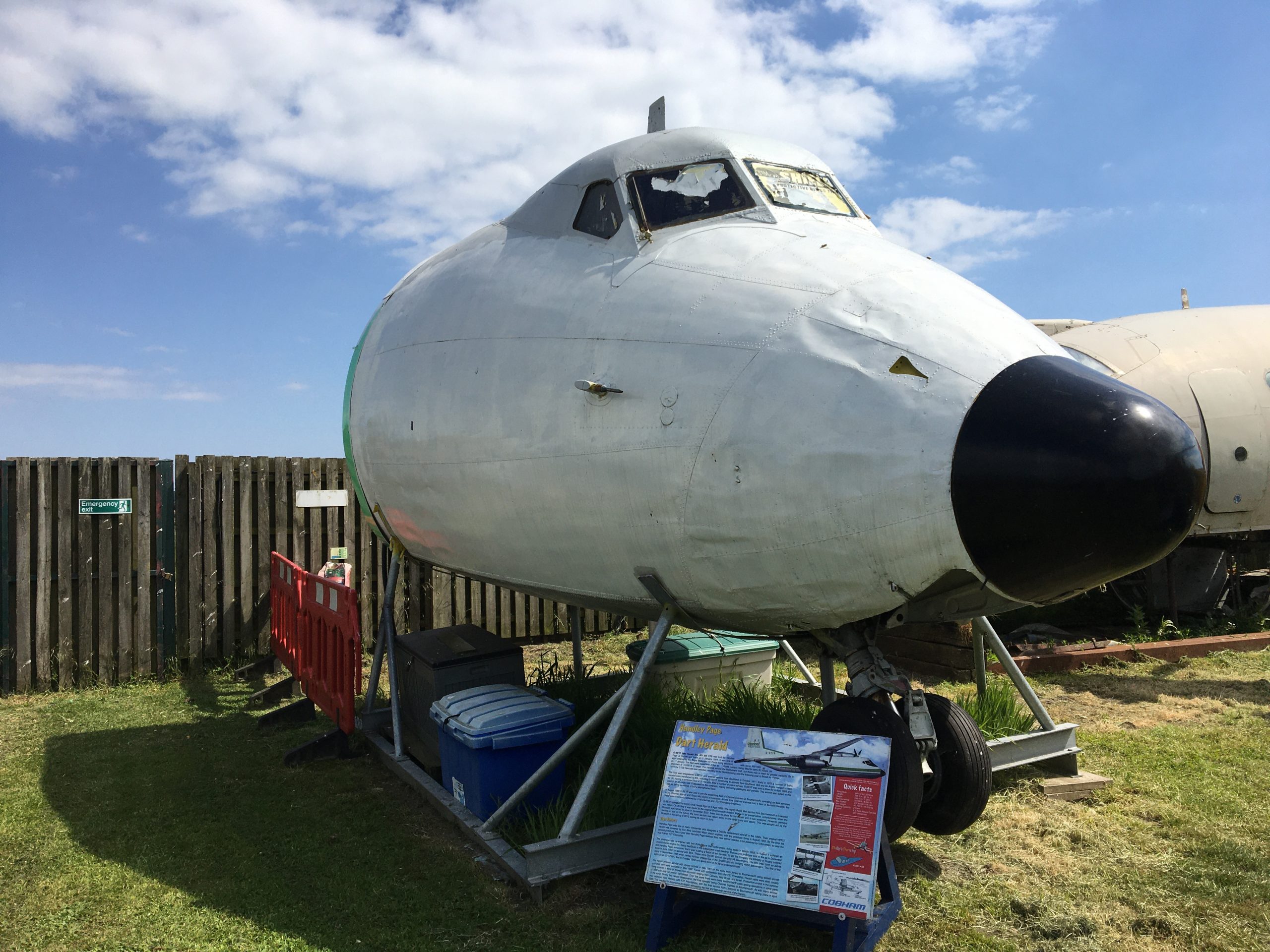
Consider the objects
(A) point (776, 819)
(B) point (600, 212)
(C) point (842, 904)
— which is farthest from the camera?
(B) point (600, 212)

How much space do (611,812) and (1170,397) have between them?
907 centimetres

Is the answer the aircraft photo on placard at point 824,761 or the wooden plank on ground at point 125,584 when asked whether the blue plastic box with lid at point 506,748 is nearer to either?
the aircraft photo on placard at point 824,761

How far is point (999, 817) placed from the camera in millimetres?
4980

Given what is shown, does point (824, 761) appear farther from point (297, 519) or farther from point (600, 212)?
point (297, 519)

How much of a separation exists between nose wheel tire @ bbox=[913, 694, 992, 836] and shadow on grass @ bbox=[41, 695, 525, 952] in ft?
6.80

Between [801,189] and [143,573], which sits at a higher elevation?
[801,189]

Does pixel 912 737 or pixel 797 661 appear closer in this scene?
pixel 912 737

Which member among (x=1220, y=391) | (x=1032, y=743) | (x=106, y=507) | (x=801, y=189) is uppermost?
(x=801, y=189)

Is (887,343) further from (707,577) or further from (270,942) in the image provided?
(270,942)

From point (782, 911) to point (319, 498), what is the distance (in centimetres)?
827

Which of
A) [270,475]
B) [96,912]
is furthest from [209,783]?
[270,475]

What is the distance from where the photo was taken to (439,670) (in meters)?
5.75

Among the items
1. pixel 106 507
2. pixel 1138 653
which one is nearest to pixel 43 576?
pixel 106 507

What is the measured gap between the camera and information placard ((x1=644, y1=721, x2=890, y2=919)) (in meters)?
3.27
